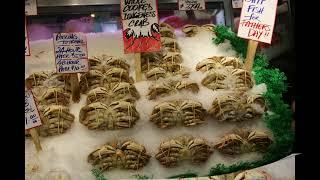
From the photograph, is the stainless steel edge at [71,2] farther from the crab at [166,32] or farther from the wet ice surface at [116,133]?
the crab at [166,32]

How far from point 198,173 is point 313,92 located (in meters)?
0.76

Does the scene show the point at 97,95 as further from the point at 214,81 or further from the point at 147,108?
the point at 214,81

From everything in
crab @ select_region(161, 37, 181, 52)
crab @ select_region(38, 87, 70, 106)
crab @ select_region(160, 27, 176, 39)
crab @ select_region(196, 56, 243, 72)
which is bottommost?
crab @ select_region(38, 87, 70, 106)

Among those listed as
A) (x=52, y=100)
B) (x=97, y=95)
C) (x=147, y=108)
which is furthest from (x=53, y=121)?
(x=147, y=108)

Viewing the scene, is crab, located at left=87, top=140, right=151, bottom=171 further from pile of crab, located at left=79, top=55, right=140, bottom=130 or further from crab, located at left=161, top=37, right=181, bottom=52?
crab, located at left=161, top=37, right=181, bottom=52

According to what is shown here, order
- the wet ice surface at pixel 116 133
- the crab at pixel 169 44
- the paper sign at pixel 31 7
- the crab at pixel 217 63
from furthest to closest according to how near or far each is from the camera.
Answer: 1. the crab at pixel 169 44
2. the crab at pixel 217 63
3. the paper sign at pixel 31 7
4. the wet ice surface at pixel 116 133

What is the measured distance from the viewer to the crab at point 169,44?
115 inches

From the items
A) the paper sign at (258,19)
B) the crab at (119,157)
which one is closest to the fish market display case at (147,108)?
the crab at (119,157)

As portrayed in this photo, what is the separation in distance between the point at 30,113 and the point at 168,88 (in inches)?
29.2

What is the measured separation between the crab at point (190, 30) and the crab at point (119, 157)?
30.8 inches

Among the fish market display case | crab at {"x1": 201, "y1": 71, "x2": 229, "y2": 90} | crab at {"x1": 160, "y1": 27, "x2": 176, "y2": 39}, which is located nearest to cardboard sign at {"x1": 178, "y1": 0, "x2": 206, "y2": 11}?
the fish market display case

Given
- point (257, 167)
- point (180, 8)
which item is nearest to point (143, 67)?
point (180, 8)

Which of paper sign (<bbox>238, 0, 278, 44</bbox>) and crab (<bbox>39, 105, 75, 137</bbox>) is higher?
paper sign (<bbox>238, 0, 278, 44</bbox>)

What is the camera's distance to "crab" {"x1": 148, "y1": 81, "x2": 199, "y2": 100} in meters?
2.74
